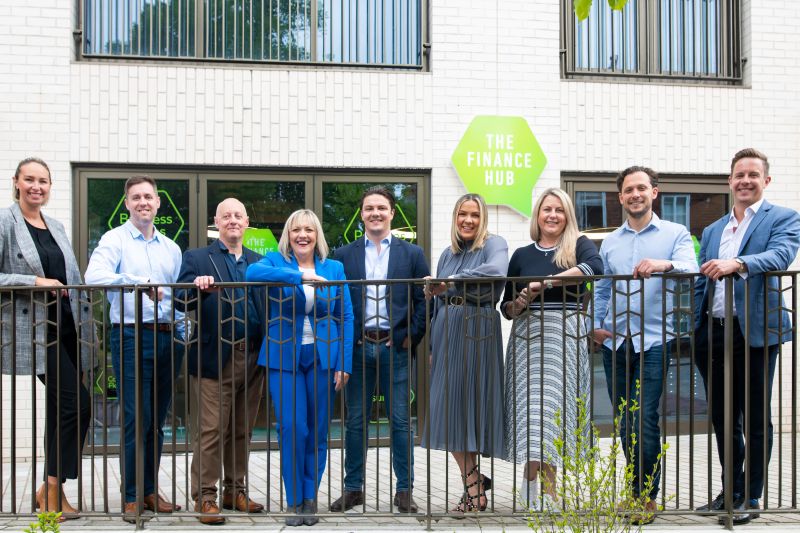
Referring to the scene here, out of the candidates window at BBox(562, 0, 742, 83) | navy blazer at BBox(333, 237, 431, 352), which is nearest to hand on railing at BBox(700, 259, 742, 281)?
navy blazer at BBox(333, 237, 431, 352)

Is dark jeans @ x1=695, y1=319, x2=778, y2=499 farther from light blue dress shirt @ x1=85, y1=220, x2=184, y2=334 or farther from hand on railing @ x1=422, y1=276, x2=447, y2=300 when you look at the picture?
light blue dress shirt @ x1=85, y1=220, x2=184, y2=334

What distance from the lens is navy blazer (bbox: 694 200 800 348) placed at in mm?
5391

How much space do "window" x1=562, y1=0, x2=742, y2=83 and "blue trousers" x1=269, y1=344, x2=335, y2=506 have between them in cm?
519

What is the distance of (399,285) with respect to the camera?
625 cm

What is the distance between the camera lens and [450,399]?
18.5 feet

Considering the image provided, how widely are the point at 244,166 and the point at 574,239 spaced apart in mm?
4187

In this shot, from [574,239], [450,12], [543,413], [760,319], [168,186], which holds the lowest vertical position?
[543,413]

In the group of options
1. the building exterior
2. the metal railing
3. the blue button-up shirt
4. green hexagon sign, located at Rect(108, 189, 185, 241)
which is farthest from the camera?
green hexagon sign, located at Rect(108, 189, 185, 241)

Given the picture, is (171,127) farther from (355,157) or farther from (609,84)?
(609,84)

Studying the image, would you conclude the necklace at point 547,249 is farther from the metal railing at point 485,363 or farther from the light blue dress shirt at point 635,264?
the light blue dress shirt at point 635,264

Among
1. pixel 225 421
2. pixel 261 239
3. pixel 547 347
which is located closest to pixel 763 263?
pixel 547 347

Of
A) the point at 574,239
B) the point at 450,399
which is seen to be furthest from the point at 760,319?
the point at 450,399

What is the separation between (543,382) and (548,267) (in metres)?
0.69

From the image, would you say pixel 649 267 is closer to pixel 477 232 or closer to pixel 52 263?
pixel 477 232
